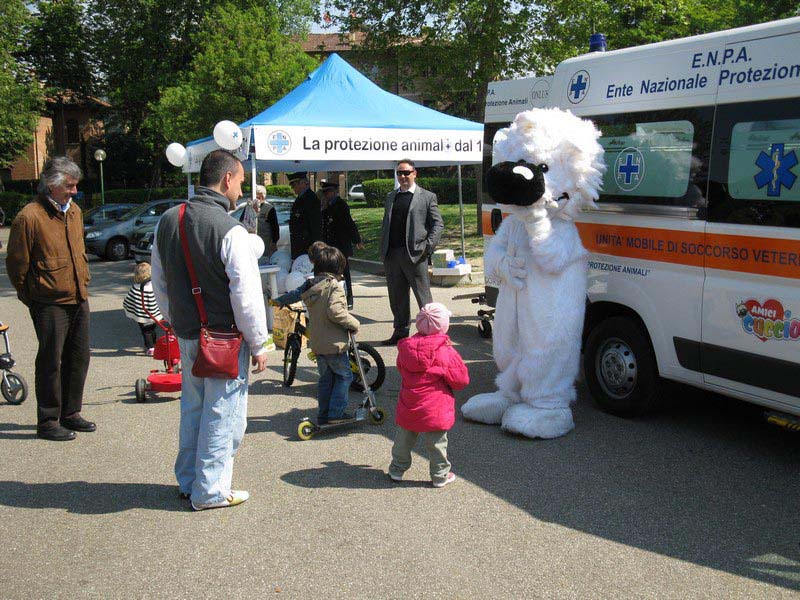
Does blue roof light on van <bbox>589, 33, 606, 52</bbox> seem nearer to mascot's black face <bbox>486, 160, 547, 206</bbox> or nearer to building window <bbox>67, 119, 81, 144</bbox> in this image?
mascot's black face <bbox>486, 160, 547, 206</bbox>

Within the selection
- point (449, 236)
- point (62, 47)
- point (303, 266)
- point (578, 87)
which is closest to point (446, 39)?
point (449, 236)

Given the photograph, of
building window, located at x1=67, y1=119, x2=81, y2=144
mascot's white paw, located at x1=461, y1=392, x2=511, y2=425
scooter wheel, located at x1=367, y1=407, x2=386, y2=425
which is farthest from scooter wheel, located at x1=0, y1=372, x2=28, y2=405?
building window, located at x1=67, y1=119, x2=81, y2=144

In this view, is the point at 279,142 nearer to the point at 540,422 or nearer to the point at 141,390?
the point at 141,390

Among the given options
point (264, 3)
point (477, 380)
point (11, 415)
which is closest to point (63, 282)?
point (11, 415)

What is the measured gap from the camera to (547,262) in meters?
5.23

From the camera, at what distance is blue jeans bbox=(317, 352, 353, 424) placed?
5.54 m

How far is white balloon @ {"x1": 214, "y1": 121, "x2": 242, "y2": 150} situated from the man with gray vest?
14.1 feet

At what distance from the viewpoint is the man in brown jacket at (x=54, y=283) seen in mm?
5293

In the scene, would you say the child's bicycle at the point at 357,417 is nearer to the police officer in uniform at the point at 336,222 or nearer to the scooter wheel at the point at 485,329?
the scooter wheel at the point at 485,329

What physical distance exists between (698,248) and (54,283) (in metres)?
4.51

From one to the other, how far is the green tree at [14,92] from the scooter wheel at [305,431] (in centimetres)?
3434

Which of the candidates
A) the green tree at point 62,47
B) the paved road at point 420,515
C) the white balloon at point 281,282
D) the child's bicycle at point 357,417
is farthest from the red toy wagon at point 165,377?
the green tree at point 62,47

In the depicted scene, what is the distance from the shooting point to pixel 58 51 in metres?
42.8

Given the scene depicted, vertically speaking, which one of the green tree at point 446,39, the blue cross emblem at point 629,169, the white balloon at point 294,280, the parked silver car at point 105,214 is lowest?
the white balloon at point 294,280
